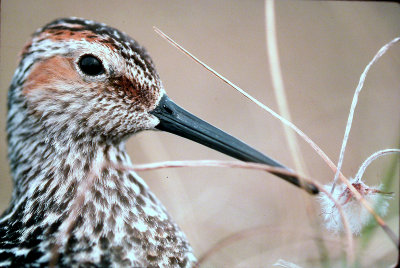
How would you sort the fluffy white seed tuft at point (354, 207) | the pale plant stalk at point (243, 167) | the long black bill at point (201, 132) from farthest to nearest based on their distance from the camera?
the long black bill at point (201, 132)
the fluffy white seed tuft at point (354, 207)
the pale plant stalk at point (243, 167)

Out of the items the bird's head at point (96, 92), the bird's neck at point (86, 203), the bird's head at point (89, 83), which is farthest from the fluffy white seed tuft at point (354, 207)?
the bird's head at point (89, 83)

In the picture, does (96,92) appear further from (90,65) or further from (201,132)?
(201,132)

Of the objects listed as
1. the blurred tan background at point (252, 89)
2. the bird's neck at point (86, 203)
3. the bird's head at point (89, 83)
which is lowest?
the bird's neck at point (86, 203)

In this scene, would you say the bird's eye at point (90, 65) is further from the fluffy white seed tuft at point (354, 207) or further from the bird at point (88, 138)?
the fluffy white seed tuft at point (354, 207)

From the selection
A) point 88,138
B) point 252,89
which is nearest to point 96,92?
point 88,138

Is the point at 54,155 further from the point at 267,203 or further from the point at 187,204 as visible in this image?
the point at 267,203

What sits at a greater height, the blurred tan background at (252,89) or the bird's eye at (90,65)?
the blurred tan background at (252,89)

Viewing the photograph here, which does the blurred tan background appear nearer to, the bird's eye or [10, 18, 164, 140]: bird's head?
[10, 18, 164, 140]: bird's head

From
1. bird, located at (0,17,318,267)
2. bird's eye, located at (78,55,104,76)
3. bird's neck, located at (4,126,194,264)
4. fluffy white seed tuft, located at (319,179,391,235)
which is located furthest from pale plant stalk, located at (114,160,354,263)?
bird's eye, located at (78,55,104,76)

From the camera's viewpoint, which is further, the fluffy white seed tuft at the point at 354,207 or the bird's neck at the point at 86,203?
the bird's neck at the point at 86,203
